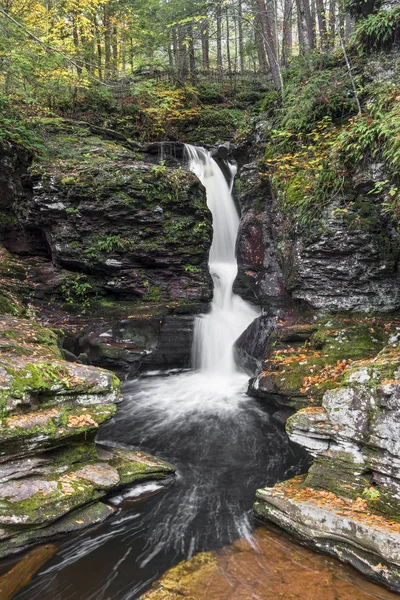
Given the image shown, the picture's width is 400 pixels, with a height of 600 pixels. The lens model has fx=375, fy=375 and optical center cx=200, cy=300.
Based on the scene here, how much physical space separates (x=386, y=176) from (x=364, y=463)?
5863mm

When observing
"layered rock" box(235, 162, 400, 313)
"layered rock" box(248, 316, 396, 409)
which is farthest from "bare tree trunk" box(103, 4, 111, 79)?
"layered rock" box(248, 316, 396, 409)

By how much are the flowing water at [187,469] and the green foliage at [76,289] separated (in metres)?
3.16

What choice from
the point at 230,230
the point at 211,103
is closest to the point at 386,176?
the point at 230,230

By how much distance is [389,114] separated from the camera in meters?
7.54

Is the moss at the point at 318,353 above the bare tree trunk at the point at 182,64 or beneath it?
beneath

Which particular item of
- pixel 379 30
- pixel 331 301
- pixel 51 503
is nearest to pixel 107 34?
pixel 379 30

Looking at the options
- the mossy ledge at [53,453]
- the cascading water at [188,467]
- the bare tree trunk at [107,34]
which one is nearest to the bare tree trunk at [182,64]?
the bare tree trunk at [107,34]

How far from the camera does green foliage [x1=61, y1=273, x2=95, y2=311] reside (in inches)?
455

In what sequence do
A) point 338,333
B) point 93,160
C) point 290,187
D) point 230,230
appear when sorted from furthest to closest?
point 230,230
point 93,160
point 290,187
point 338,333

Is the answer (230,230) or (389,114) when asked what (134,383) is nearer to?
(230,230)

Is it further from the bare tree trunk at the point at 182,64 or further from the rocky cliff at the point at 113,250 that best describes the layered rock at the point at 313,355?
the bare tree trunk at the point at 182,64

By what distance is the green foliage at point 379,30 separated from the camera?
8.89 m

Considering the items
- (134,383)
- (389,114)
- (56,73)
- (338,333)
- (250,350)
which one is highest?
(56,73)

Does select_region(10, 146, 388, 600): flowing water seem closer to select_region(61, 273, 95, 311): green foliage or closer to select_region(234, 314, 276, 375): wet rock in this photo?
select_region(234, 314, 276, 375): wet rock
